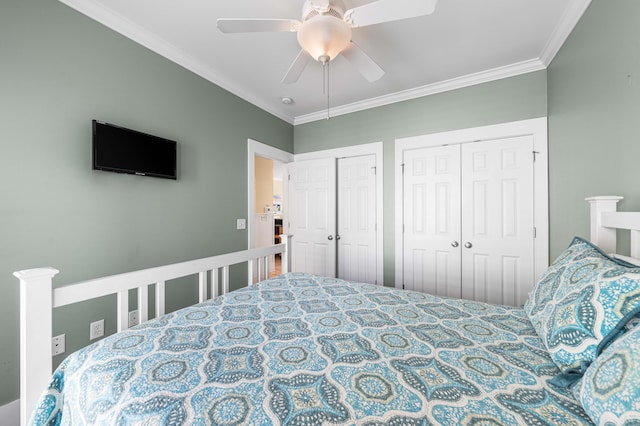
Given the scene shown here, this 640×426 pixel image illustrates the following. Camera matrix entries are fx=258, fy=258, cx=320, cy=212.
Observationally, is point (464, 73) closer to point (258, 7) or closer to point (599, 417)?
point (258, 7)

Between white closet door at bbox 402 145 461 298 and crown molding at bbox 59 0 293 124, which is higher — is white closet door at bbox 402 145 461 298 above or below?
below

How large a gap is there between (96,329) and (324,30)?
237 cm

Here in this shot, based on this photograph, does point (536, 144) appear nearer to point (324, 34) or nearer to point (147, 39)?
point (324, 34)

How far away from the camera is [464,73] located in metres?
2.54

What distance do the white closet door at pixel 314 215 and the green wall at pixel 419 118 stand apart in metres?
0.32

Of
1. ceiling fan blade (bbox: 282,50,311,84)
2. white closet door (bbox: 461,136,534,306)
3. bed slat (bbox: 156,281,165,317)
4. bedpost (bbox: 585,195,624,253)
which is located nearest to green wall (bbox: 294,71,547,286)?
white closet door (bbox: 461,136,534,306)

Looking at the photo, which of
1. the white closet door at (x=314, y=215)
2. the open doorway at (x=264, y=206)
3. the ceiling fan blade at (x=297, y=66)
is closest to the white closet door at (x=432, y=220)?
the white closet door at (x=314, y=215)

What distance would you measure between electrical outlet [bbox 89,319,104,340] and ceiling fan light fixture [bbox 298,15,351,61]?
225 centimetres

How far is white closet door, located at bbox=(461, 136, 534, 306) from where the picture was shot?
7.84ft

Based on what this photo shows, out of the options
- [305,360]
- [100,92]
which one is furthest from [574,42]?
[100,92]

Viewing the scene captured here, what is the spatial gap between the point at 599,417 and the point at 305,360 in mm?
751

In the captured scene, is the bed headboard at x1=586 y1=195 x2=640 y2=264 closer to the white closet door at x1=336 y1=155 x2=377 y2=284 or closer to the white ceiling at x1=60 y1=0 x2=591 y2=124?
the white ceiling at x1=60 y1=0 x2=591 y2=124

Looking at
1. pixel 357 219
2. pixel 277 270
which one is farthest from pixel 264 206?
pixel 357 219

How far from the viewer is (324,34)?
4.63 ft
